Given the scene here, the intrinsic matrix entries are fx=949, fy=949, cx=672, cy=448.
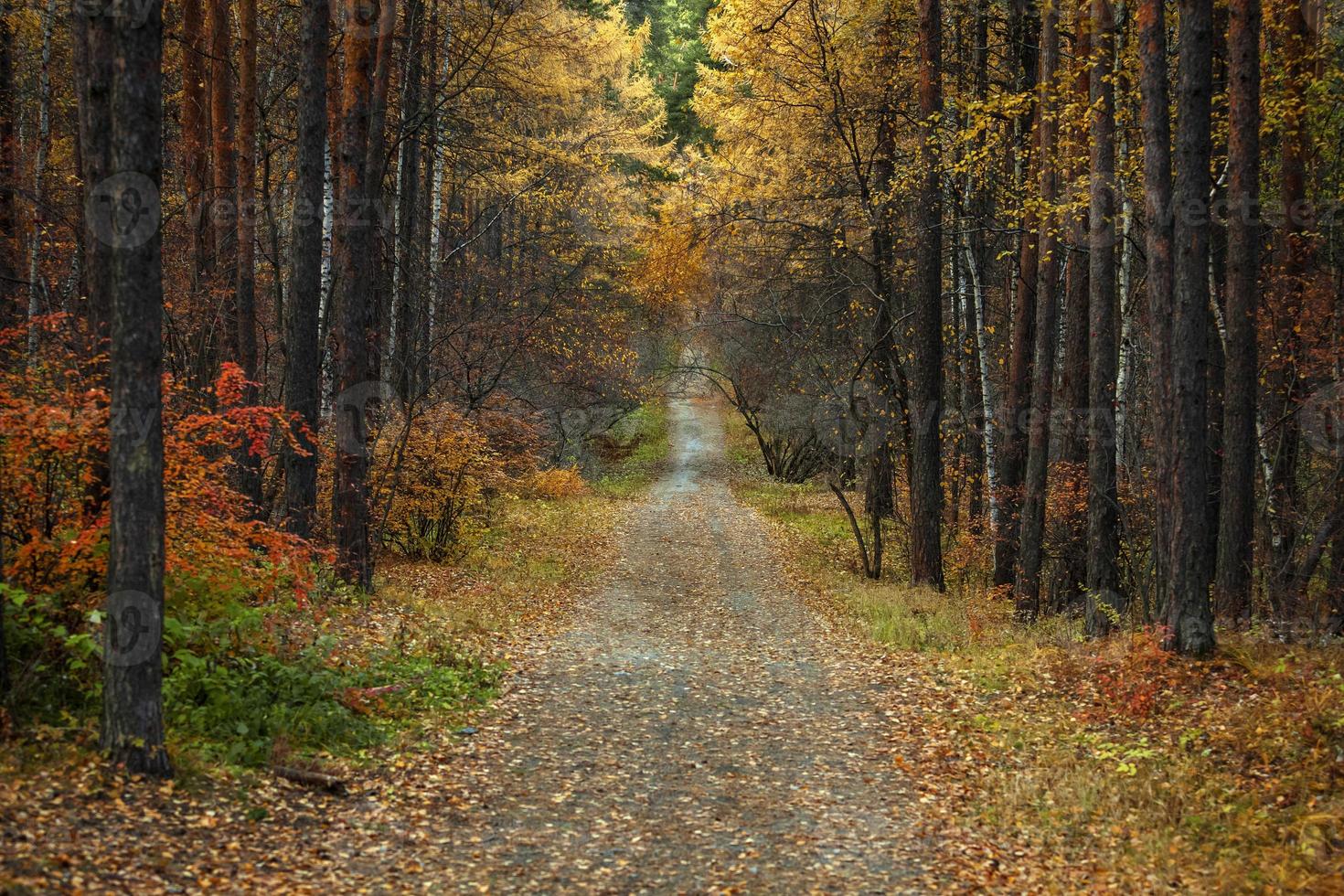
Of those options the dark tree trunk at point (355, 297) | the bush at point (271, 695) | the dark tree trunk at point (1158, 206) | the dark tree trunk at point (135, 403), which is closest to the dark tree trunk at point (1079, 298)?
the dark tree trunk at point (1158, 206)

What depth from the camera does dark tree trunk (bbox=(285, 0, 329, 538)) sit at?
11.5 m

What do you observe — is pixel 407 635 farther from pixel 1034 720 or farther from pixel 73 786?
pixel 1034 720

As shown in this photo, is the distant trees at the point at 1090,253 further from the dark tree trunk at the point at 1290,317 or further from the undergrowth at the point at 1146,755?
the undergrowth at the point at 1146,755

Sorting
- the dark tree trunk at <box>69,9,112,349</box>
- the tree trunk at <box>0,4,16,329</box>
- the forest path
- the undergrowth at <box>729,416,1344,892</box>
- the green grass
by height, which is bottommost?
the forest path

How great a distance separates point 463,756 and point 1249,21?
11.9 m

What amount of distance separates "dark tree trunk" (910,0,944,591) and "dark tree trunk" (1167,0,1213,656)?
495 cm

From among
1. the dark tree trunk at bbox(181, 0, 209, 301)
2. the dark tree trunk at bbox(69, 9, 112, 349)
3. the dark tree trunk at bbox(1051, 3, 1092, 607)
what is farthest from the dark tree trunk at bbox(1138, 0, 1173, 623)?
the dark tree trunk at bbox(181, 0, 209, 301)

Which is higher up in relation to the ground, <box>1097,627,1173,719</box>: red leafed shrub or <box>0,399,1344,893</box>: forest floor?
<box>1097,627,1173,719</box>: red leafed shrub

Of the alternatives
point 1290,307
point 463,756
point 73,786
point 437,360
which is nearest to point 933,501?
point 1290,307

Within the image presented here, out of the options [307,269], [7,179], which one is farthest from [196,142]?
[7,179]

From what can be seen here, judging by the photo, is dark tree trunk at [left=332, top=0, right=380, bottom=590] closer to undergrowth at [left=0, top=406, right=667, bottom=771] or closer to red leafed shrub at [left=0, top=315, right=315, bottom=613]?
undergrowth at [left=0, top=406, right=667, bottom=771]

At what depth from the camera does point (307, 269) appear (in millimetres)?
11953

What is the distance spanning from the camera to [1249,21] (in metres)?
11.2

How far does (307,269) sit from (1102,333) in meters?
10.1
